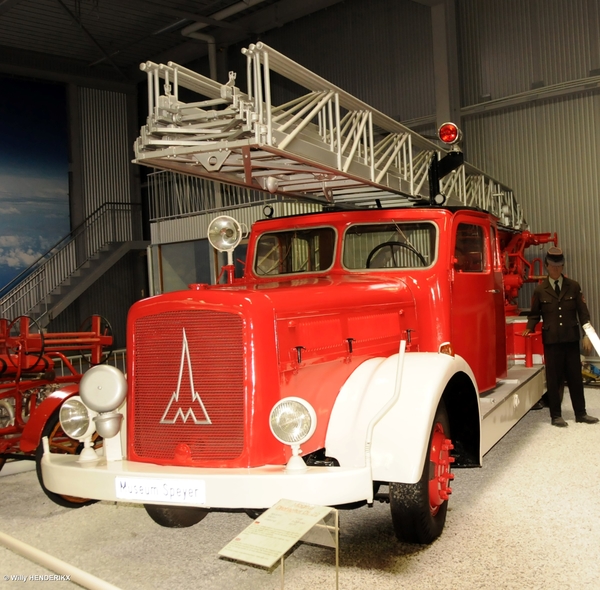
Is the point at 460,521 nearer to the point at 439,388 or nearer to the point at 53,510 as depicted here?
the point at 439,388

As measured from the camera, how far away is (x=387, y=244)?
4648 mm

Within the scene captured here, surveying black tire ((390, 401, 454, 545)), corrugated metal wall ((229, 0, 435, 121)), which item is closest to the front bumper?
black tire ((390, 401, 454, 545))

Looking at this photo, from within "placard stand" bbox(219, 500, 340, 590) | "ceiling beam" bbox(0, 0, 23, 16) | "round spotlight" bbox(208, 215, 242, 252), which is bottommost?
"placard stand" bbox(219, 500, 340, 590)

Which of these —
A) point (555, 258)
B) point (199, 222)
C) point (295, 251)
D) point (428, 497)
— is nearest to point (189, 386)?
point (428, 497)

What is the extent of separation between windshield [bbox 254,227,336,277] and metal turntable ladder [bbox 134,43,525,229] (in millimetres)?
395

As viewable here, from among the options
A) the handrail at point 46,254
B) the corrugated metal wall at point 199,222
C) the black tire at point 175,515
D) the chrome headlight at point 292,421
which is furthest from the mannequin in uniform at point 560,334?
the handrail at point 46,254

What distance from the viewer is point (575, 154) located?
414 inches

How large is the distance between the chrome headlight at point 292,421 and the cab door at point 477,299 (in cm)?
186

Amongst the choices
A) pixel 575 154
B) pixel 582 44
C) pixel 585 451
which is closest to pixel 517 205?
pixel 575 154

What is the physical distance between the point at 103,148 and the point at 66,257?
2.98 m

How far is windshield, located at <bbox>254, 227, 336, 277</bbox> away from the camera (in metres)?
4.69

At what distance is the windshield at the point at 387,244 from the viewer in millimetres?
4527

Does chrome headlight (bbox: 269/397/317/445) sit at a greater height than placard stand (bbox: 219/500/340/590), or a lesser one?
greater

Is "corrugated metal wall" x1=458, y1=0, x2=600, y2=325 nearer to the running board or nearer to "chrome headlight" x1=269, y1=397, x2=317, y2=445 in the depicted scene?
the running board
